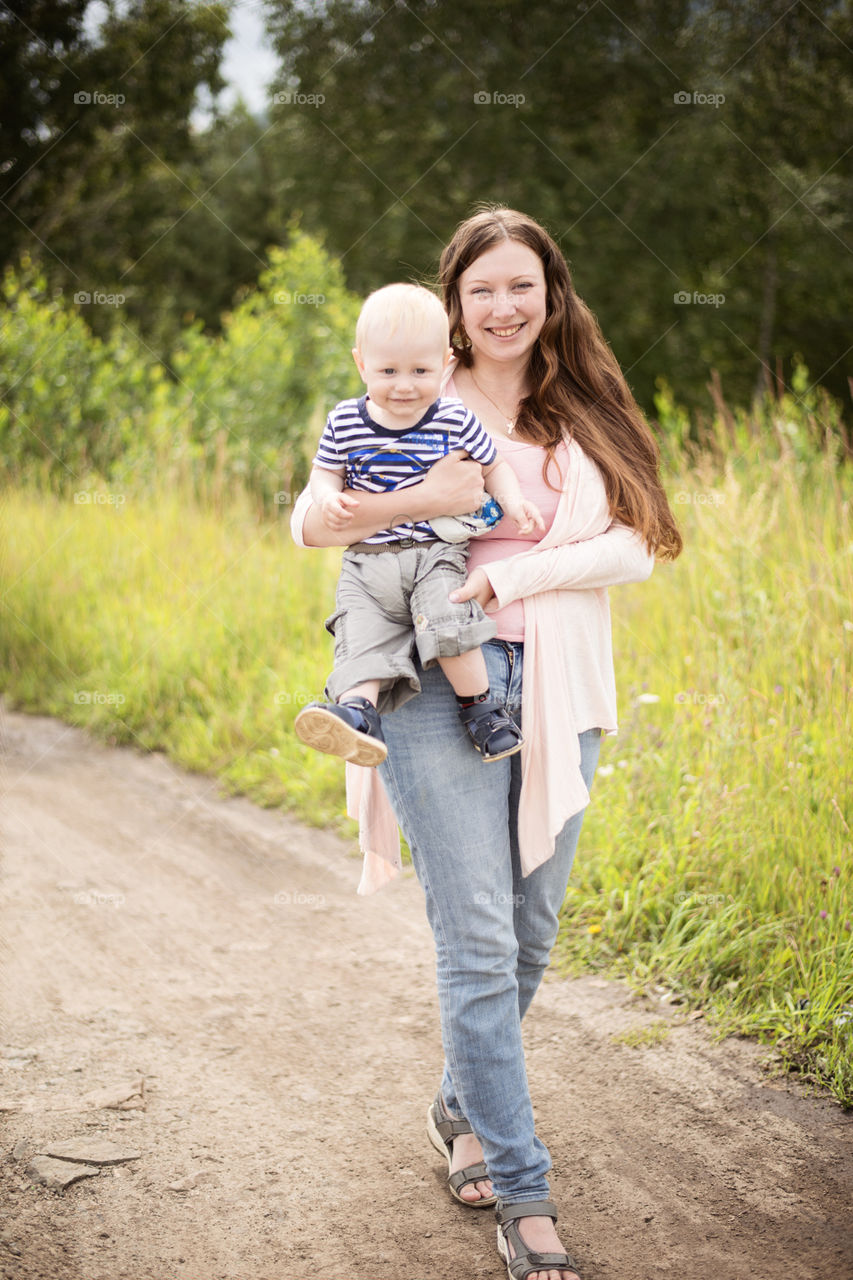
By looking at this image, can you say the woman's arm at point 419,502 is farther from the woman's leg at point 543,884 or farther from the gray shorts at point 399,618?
the woman's leg at point 543,884

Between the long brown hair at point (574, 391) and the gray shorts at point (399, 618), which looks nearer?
the gray shorts at point (399, 618)

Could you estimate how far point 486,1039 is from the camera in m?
1.93

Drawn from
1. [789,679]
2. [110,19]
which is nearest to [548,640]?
[789,679]

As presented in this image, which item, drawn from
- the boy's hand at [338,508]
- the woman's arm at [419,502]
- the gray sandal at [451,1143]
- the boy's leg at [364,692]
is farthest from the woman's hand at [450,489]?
the gray sandal at [451,1143]

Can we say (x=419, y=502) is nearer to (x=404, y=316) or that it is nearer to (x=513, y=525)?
(x=513, y=525)

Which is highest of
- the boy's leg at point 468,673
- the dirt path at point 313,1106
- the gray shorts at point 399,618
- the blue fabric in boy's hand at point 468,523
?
the blue fabric in boy's hand at point 468,523

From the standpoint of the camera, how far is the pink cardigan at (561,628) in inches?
78.6

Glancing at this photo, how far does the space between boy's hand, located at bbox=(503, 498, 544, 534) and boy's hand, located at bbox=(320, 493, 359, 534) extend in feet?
0.97

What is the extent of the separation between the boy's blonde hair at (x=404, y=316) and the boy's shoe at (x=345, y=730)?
2.21 feet

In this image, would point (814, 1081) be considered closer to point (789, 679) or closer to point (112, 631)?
point (789, 679)

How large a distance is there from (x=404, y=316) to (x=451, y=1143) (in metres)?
1.75

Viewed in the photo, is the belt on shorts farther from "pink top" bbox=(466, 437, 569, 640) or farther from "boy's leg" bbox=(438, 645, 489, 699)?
"boy's leg" bbox=(438, 645, 489, 699)

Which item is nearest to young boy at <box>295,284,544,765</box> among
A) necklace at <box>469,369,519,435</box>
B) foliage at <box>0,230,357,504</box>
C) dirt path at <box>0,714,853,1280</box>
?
necklace at <box>469,369,519,435</box>

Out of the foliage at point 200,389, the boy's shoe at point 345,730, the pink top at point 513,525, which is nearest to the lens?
the boy's shoe at point 345,730
